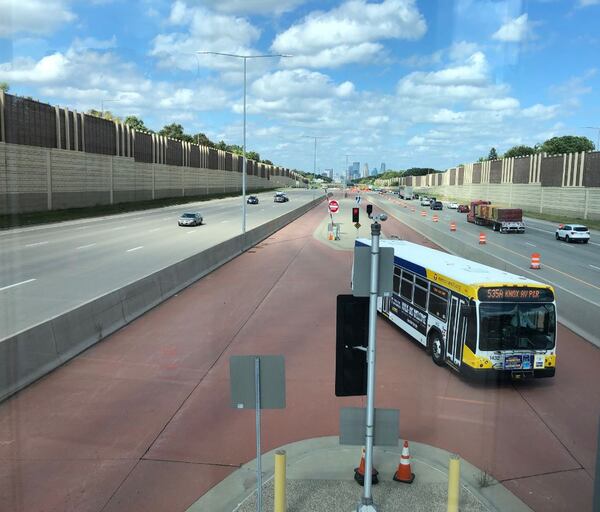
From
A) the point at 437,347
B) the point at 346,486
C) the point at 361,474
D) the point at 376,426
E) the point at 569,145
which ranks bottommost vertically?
the point at 346,486

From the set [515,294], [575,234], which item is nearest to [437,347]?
[515,294]

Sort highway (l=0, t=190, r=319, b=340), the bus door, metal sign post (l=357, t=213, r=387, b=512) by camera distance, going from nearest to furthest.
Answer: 1. metal sign post (l=357, t=213, r=387, b=512)
2. the bus door
3. highway (l=0, t=190, r=319, b=340)

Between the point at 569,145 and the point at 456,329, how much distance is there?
399 ft

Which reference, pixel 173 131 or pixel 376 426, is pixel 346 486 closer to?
pixel 376 426

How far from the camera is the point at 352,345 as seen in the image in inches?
234

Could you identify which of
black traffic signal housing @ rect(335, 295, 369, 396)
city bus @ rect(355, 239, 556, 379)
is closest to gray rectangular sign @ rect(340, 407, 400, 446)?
black traffic signal housing @ rect(335, 295, 369, 396)

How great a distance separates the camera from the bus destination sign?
33.8 ft

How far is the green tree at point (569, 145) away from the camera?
116 metres

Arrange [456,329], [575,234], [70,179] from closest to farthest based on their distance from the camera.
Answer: [456,329]
[575,234]
[70,179]

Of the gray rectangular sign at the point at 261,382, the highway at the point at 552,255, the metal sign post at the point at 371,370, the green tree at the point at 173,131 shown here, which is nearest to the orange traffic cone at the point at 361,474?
the metal sign post at the point at 371,370

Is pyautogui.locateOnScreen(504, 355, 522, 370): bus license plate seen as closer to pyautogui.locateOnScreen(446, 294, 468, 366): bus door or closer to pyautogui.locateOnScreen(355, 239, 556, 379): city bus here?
pyautogui.locateOnScreen(355, 239, 556, 379): city bus

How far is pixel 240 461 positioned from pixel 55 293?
12148mm

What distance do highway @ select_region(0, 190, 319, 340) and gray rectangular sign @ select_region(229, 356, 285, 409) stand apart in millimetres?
Answer: 7326

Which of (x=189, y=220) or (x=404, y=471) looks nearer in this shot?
(x=404, y=471)
